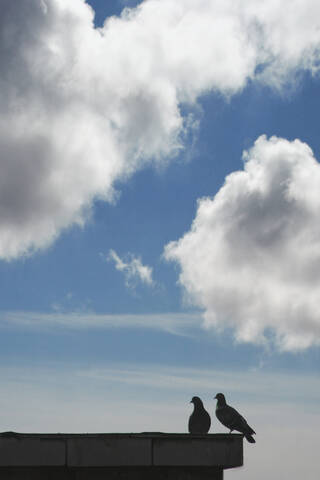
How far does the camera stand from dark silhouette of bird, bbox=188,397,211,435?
20.6 meters

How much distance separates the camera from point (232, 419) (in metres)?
19.9

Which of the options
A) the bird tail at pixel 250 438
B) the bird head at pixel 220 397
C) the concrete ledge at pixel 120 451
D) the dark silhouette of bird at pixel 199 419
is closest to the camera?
the concrete ledge at pixel 120 451

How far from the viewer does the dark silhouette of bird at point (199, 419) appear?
2061 centimetres

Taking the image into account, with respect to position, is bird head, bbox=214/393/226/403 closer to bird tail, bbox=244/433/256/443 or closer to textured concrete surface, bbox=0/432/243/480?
bird tail, bbox=244/433/256/443

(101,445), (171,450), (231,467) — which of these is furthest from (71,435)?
(231,467)

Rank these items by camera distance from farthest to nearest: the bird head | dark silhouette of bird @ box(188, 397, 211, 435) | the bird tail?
1. the bird head
2. dark silhouette of bird @ box(188, 397, 211, 435)
3. the bird tail

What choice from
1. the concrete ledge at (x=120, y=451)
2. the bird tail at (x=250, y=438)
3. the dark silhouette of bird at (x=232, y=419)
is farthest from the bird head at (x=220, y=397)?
the concrete ledge at (x=120, y=451)

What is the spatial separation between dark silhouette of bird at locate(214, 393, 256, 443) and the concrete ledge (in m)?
2.60

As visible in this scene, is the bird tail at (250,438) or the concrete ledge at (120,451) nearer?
the concrete ledge at (120,451)

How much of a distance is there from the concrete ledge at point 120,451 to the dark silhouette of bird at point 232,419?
2.60 metres

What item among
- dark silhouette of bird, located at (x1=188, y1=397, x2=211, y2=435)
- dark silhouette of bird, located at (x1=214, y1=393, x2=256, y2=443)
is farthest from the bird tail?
dark silhouette of bird, located at (x1=188, y1=397, x2=211, y2=435)

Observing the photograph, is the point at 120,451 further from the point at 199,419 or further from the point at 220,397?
the point at 220,397

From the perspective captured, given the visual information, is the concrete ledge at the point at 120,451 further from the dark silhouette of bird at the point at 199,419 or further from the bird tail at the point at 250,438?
the dark silhouette of bird at the point at 199,419

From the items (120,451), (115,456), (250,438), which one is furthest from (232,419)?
(115,456)
